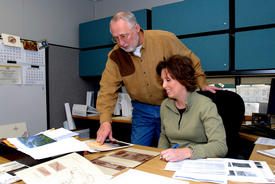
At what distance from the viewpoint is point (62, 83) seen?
2787mm

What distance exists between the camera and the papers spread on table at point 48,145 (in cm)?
93

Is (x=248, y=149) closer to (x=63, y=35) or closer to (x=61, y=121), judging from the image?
(x=61, y=121)

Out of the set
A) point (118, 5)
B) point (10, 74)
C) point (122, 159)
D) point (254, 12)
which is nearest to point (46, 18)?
point (10, 74)

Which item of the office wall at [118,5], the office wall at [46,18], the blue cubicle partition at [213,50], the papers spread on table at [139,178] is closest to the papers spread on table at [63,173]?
the papers spread on table at [139,178]

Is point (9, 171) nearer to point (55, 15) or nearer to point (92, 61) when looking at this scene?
point (92, 61)

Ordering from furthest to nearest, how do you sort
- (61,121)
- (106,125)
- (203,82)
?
(61,121) < (203,82) < (106,125)

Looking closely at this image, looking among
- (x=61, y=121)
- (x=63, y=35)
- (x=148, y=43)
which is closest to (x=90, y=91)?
(x=61, y=121)

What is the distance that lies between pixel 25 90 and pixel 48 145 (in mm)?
1625

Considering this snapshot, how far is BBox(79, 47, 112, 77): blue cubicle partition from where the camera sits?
2763 mm

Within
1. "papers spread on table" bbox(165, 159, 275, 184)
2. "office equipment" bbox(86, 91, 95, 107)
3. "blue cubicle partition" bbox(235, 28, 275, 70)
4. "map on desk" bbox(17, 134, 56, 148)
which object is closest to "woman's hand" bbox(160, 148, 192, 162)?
"papers spread on table" bbox(165, 159, 275, 184)

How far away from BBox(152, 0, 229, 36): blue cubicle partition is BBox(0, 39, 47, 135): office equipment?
4.30 feet

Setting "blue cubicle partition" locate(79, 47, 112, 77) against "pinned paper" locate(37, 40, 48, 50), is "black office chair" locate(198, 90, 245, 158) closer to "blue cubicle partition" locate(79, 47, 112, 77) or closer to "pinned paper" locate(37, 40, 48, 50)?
"blue cubicle partition" locate(79, 47, 112, 77)

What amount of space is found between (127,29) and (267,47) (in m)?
1.13

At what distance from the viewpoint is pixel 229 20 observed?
2010mm
